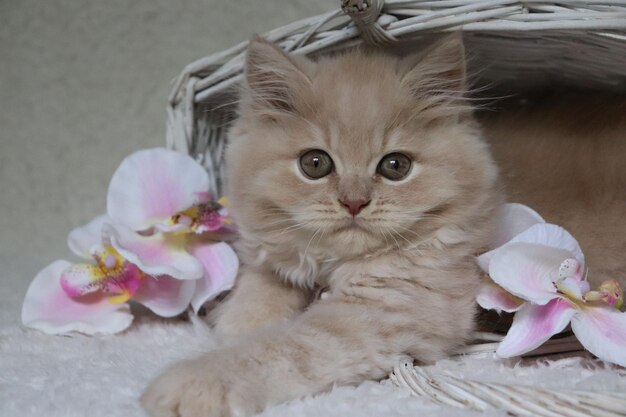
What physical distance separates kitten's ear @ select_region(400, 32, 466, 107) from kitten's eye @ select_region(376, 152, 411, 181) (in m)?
0.14

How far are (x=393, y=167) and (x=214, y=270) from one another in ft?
1.67

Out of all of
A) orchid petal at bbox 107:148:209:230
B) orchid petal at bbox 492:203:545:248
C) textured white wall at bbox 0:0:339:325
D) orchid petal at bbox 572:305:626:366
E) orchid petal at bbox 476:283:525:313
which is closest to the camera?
orchid petal at bbox 572:305:626:366

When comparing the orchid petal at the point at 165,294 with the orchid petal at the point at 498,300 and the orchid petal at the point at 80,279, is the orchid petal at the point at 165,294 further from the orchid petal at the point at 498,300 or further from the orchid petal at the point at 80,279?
the orchid petal at the point at 498,300

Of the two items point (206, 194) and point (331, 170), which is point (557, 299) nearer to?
Result: point (331, 170)

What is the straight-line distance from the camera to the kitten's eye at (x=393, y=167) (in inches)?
48.4

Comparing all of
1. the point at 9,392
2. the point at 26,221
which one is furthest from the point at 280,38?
the point at 26,221

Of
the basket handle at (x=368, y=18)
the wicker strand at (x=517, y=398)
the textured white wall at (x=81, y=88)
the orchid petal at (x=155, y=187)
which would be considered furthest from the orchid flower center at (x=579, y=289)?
the textured white wall at (x=81, y=88)

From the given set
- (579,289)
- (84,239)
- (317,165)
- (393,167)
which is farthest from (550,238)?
(84,239)

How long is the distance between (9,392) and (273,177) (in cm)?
58

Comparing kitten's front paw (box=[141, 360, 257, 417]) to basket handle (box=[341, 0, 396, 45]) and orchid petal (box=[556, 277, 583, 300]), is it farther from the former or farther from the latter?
basket handle (box=[341, 0, 396, 45])

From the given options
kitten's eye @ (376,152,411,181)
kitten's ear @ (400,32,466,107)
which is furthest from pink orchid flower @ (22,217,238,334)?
kitten's ear @ (400,32,466,107)

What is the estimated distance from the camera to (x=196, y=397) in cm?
95

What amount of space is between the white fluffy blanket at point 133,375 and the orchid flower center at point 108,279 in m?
0.08

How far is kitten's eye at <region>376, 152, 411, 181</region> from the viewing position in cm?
123
